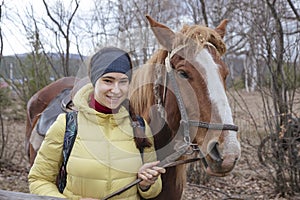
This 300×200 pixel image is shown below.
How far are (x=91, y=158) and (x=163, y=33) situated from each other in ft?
2.97

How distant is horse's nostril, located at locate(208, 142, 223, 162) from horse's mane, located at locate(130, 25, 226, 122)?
54cm

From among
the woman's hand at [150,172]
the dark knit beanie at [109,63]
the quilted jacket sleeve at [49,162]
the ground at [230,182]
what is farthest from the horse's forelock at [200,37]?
the ground at [230,182]

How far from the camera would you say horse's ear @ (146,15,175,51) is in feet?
7.74

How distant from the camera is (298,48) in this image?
496 cm

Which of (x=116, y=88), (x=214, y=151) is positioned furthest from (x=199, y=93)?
(x=116, y=88)

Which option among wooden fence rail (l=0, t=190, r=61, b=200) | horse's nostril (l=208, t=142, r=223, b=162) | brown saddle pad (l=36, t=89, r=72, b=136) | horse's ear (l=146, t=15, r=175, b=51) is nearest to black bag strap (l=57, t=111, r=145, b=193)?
wooden fence rail (l=0, t=190, r=61, b=200)

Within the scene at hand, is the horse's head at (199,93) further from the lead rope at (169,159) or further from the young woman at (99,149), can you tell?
the young woman at (99,149)

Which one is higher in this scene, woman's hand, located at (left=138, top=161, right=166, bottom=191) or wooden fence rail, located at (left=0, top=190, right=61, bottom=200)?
woman's hand, located at (left=138, top=161, right=166, bottom=191)

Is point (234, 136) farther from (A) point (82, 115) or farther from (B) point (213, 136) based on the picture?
(A) point (82, 115)

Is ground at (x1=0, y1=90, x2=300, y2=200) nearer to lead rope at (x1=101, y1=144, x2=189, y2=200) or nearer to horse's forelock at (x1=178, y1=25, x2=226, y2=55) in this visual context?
lead rope at (x1=101, y1=144, x2=189, y2=200)

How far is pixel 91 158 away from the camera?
6.30ft

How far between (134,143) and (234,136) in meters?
0.51

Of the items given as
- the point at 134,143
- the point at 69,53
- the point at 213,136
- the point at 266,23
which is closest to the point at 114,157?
the point at 134,143

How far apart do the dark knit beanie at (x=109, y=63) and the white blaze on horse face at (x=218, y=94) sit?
42 cm
